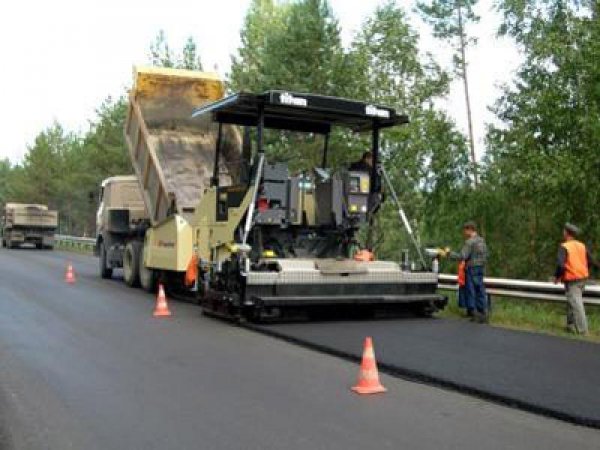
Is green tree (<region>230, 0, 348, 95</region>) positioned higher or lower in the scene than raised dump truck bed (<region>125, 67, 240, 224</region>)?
higher

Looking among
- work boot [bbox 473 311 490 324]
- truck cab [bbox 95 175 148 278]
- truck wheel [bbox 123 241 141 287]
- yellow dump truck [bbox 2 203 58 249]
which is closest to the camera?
work boot [bbox 473 311 490 324]

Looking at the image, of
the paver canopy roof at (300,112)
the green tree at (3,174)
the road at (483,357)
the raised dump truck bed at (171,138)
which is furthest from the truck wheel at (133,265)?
the green tree at (3,174)

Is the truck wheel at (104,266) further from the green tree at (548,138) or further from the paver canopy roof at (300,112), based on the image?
the green tree at (548,138)

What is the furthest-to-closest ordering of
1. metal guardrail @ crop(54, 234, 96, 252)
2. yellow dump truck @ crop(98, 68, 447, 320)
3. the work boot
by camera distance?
metal guardrail @ crop(54, 234, 96, 252) < the work boot < yellow dump truck @ crop(98, 68, 447, 320)

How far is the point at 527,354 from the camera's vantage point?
27.0 feet

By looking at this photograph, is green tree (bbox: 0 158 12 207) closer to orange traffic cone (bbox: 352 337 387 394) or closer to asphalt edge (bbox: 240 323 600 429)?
asphalt edge (bbox: 240 323 600 429)

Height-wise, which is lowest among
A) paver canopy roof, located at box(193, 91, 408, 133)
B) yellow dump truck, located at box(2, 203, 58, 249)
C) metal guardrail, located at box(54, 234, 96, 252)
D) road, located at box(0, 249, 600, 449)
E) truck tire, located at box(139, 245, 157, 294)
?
road, located at box(0, 249, 600, 449)

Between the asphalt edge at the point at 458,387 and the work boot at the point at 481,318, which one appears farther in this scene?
the work boot at the point at 481,318

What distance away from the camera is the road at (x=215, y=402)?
17.0 ft

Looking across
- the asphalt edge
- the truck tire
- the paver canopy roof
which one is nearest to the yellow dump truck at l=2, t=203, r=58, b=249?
the truck tire

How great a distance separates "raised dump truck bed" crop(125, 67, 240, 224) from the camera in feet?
48.0

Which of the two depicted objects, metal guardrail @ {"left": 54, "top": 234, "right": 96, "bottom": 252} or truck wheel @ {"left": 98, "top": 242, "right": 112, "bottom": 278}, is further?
metal guardrail @ {"left": 54, "top": 234, "right": 96, "bottom": 252}

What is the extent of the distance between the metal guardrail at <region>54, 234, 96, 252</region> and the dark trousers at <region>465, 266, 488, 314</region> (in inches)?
1009

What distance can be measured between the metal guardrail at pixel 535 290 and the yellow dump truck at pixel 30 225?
30.7 meters
